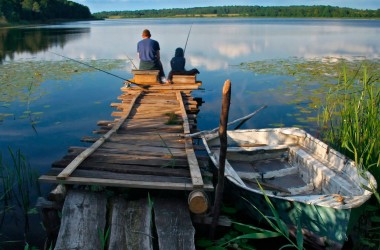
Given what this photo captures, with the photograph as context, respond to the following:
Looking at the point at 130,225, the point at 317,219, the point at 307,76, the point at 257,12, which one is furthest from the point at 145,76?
the point at 257,12

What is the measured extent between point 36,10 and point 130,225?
64.1 m

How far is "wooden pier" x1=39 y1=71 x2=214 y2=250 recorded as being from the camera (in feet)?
11.0

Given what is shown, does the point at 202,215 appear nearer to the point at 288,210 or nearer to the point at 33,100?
the point at 288,210

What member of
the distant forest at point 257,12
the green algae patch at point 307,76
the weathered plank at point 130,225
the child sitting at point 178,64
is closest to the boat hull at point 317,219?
the weathered plank at point 130,225

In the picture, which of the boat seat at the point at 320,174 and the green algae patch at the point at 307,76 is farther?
the green algae patch at the point at 307,76

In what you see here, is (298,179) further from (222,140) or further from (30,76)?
(30,76)

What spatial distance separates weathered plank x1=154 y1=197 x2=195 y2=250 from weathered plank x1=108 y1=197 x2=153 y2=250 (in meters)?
0.11

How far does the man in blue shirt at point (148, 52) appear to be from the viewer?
973 cm

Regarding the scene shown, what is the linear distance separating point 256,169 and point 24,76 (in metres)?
10.3

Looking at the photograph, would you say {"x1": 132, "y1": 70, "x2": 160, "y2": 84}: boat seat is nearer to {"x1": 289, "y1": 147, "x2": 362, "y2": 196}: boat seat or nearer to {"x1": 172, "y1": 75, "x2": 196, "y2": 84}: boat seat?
{"x1": 172, "y1": 75, "x2": 196, "y2": 84}: boat seat

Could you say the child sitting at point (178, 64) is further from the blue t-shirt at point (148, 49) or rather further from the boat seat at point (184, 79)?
the blue t-shirt at point (148, 49)

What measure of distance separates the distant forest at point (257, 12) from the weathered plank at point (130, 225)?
91136 mm

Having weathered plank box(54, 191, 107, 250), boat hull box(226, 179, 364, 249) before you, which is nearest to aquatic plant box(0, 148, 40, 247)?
weathered plank box(54, 191, 107, 250)

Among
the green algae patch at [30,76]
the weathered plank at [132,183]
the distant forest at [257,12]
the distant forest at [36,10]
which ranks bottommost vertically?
the weathered plank at [132,183]
